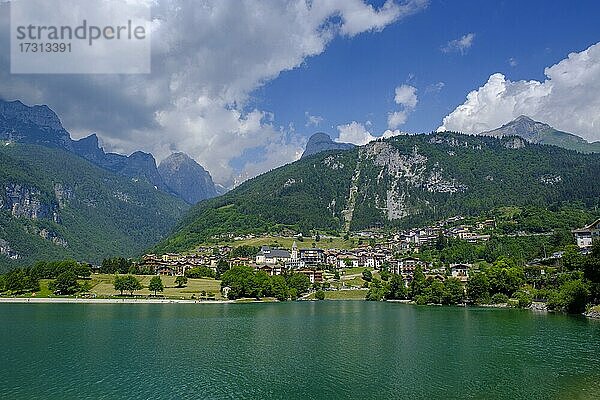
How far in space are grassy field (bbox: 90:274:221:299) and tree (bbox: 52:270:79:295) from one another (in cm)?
343

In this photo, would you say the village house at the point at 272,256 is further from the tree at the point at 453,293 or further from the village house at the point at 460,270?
the tree at the point at 453,293

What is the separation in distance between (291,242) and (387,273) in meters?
60.6

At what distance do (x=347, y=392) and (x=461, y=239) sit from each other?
117477 mm

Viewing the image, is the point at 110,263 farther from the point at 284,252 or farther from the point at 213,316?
the point at 213,316

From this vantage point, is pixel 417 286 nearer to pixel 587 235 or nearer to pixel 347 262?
pixel 587 235

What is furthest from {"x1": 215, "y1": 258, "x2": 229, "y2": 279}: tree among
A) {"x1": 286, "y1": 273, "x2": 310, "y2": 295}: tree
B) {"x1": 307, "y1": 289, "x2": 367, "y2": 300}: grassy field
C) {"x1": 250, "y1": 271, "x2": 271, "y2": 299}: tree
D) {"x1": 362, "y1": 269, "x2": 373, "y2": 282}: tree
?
{"x1": 362, "y1": 269, "x2": 373, "y2": 282}: tree

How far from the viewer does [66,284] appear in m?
97.3

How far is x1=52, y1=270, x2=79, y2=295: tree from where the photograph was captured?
97.0 meters

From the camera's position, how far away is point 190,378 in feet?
102

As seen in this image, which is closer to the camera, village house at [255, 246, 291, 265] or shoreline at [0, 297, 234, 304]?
shoreline at [0, 297, 234, 304]

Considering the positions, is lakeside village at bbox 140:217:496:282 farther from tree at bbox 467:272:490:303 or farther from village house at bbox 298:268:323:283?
tree at bbox 467:272:490:303

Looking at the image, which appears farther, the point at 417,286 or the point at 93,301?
the point at 417,286

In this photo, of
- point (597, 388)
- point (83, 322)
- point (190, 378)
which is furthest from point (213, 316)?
point (597, 388)

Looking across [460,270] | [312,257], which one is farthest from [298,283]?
[312,257]
